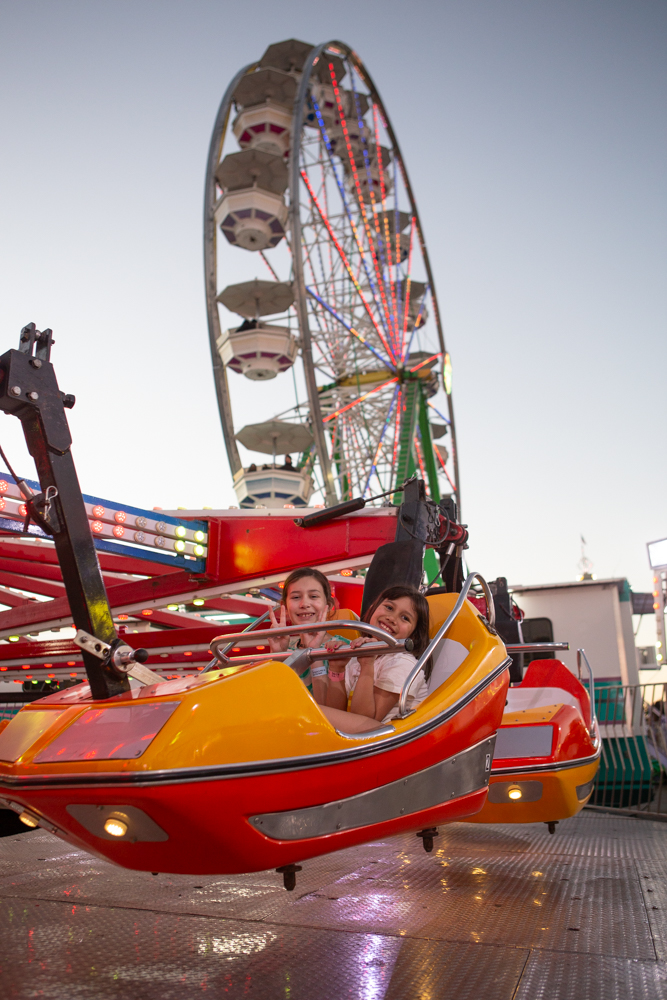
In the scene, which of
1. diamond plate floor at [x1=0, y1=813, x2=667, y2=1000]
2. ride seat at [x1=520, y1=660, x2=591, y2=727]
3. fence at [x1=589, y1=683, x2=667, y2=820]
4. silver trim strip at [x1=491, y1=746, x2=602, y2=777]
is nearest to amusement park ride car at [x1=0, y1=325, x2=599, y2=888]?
diamond plate floor at [x1=0, y1=813, x2=667, y2=1000]

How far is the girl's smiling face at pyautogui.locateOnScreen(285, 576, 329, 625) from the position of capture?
3088 mm

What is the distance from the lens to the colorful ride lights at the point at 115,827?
1939 millimetres

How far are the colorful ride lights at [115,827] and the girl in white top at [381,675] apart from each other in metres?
0.67

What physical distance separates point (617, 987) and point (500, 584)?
Answer: 478 centimetres

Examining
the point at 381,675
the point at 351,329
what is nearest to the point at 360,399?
the point at 351,329

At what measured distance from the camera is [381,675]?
8.38ft

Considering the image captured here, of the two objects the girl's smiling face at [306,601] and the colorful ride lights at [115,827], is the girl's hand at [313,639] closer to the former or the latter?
the girl's smiling face at [306,601]

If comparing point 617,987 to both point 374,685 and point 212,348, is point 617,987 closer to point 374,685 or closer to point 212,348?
point 374,685

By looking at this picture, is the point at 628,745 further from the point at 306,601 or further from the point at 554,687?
the point at 306,601

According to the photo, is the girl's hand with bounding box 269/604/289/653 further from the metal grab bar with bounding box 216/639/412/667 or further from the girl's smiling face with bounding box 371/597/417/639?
the metal grab bar with bounding box 216/639/412/667

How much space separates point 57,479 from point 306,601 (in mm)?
1104

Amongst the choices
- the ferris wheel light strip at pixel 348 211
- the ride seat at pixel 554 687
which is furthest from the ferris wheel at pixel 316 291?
the ride seat at pixel 554 687

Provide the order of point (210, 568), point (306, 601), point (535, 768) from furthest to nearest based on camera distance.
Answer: point (210, 568), point (535, 768), point (306, 601)

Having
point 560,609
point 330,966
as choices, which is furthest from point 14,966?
point 560,609
